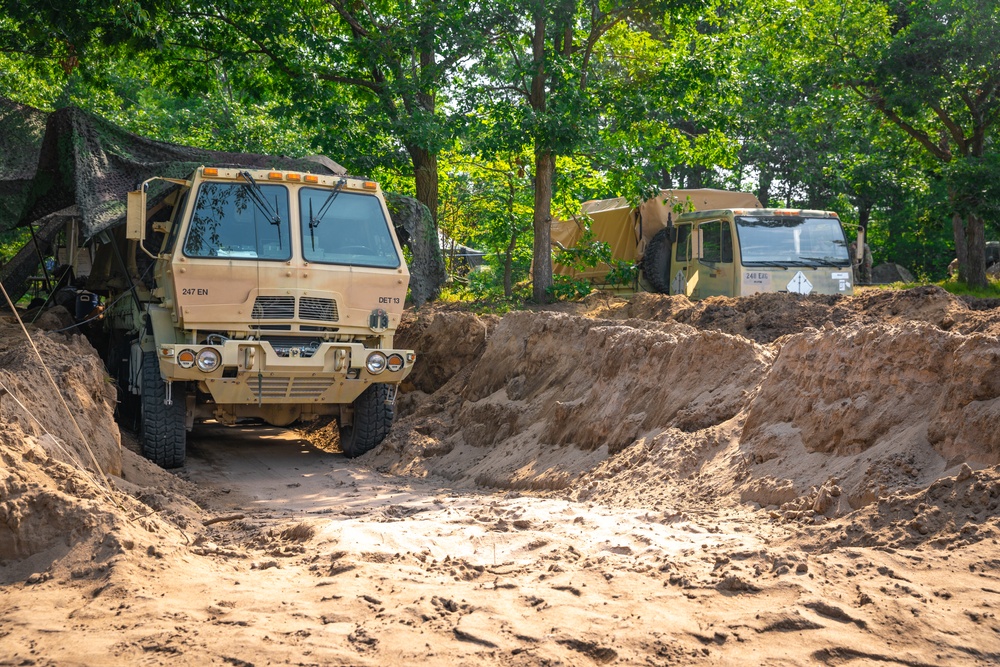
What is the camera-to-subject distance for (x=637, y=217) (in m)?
18.6

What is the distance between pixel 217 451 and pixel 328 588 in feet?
21.5

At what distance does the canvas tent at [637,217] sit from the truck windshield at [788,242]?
1.87 metres

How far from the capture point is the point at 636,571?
5.25 m

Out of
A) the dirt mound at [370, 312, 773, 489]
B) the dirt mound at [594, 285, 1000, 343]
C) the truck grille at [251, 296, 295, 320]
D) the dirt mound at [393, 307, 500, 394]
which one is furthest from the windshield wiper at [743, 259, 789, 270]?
the truck grille at [251, 296, 295, 320]

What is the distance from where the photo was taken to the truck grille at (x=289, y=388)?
9367 mm

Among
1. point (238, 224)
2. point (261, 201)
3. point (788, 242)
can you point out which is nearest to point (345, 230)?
point (261, 201)

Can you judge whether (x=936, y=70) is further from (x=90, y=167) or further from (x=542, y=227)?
(x=90, y=167)

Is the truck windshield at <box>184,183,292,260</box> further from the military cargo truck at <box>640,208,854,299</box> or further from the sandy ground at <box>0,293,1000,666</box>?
the military cargo truck at <box>640,208,854,299</box>

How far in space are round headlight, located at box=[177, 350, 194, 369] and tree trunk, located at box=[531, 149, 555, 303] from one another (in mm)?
8295

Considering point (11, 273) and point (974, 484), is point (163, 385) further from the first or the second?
point (974, 484)

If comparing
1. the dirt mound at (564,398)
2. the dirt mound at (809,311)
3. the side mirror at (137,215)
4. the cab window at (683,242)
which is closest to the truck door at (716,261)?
the cab window at (683,242)

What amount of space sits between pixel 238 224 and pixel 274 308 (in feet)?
3.03

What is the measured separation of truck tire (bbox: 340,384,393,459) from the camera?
10.3 meters

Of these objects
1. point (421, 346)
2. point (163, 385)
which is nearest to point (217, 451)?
point (163, 385)
